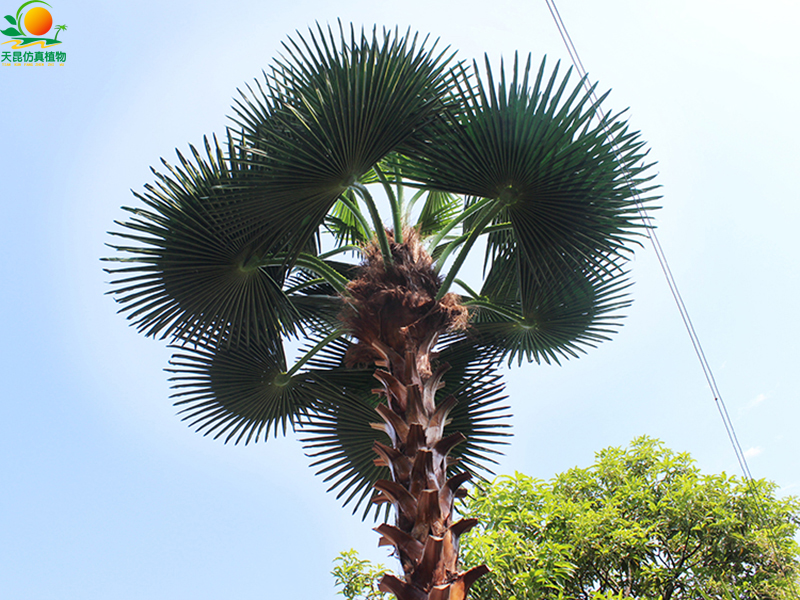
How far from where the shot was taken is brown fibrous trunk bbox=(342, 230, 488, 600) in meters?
3.34

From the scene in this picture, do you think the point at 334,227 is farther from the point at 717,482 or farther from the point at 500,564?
the point at 717,482

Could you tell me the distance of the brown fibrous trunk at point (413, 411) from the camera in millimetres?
3336

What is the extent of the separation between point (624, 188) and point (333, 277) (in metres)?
2.73

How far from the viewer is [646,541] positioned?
21.1ft

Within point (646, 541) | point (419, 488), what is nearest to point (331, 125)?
point (419, 488)

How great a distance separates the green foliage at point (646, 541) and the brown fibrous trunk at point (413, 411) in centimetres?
226

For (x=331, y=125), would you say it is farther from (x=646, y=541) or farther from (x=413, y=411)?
(x=646, y=541)

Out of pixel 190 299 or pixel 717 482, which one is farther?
pixel 717 482

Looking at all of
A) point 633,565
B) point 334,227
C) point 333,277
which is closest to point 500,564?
point 633,565

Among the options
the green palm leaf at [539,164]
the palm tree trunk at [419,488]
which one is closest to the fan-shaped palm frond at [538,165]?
the green palm leaf at [539,164]

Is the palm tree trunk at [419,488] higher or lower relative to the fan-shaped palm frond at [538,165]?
lower

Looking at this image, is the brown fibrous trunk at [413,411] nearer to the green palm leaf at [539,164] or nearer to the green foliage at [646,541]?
the green palm leaf at [539,164]

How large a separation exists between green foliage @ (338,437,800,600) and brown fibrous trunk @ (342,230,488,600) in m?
2.26

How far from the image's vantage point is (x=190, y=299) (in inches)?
212
